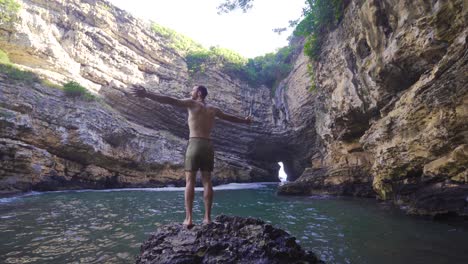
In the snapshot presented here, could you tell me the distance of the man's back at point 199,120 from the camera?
3775mm

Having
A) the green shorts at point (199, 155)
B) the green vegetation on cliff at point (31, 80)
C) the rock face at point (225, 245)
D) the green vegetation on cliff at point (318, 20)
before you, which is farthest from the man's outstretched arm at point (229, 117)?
the green vegetation on cliff at point (31, 80)

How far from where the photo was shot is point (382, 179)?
342 inches

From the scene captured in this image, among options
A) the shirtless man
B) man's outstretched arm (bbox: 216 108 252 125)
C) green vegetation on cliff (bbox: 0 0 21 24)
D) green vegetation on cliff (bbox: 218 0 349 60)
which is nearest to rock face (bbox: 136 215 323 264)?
the shirtless man

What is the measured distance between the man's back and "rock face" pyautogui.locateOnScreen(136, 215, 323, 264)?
1232mm

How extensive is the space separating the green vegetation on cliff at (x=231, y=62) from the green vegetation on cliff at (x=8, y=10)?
1246 centimetres

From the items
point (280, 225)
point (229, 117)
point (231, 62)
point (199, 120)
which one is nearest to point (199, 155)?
point (199, 120)

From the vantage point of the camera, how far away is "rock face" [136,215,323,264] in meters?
2.87

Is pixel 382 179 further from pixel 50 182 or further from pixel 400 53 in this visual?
pixel 50 182

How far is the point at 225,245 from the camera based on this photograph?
300 centimetres

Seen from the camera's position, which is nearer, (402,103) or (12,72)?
(402,103)

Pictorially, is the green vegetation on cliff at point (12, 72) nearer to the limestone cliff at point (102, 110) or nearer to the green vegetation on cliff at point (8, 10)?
the limestone cliff at point (102, 110)

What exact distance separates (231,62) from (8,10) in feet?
59.9

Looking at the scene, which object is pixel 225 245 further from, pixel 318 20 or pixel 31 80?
pixel 31 80

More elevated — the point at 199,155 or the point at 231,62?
the point at 231,62
